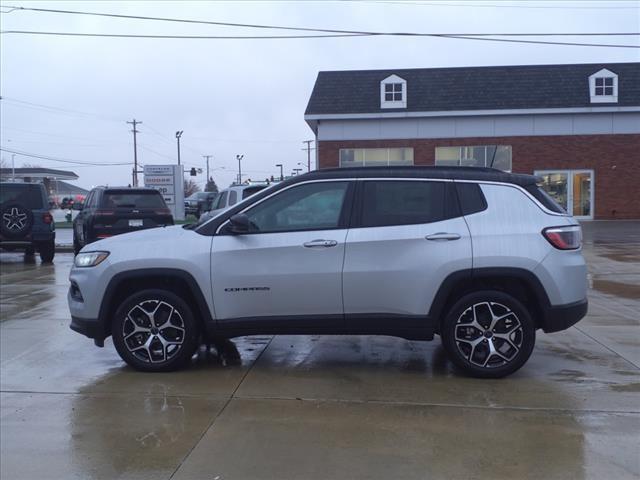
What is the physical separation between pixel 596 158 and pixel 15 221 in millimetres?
25185

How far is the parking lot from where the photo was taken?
396 centimetres

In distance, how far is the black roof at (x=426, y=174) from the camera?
18.5ft

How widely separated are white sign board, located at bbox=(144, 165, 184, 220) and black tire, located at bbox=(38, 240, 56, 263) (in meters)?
13.9

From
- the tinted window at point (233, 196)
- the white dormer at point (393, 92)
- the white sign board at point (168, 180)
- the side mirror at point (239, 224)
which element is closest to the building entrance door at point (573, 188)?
the white dormer at point (393, 92)

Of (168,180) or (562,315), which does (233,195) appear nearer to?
(562,315)

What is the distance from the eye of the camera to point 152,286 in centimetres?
584

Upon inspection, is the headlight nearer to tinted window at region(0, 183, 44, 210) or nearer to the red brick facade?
tinted window at region(0, 183, 44, 210)

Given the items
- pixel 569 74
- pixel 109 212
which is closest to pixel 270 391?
pixel 109 212

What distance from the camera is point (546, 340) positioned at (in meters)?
7.00

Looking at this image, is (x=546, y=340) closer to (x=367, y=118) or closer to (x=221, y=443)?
(x=221, y=443)

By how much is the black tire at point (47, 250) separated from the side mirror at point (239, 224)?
433 inches

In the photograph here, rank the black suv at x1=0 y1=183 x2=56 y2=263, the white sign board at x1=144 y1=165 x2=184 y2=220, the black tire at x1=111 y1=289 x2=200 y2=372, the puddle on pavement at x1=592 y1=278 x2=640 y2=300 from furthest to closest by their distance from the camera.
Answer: the white sign board at x1=144 y1=165 x2=184 y2=220
the black suv at x1=0 y1=183 x2=56 y2=263
the puddle on pavement at x1=592 y1=278 x2=640 y2=300
the black tire at x1=111 y1=289 x2=200 y2=372

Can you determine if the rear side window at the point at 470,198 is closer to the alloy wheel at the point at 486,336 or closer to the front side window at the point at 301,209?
the alloy wheel at the point at 486,336

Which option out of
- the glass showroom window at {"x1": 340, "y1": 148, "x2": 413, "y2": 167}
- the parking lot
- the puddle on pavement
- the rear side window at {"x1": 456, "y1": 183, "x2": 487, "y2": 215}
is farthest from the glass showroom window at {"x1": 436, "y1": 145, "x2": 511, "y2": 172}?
the rear side window at {"x1": 456, "y1": 183, "x2": 487, "y2": 215}
